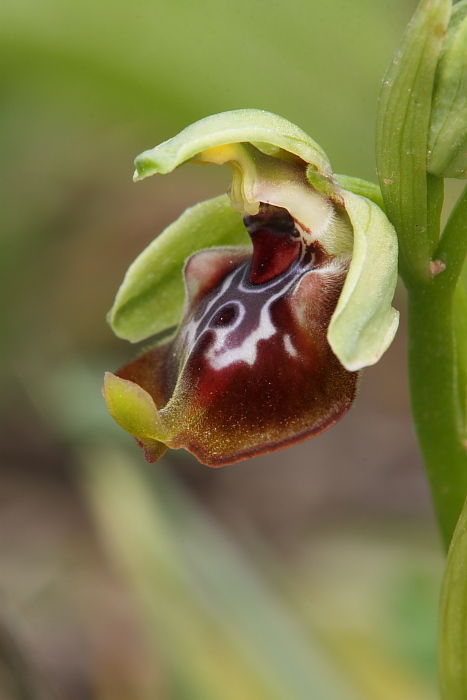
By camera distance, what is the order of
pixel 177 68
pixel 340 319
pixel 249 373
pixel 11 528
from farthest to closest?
pixel 11 528, pixel 177 68, pixel 249 373, pixel 340 319

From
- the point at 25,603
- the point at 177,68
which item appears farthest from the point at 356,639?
the point at 177,68

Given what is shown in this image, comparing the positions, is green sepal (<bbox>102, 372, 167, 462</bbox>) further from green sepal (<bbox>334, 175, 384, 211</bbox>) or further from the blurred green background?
the blurred green background

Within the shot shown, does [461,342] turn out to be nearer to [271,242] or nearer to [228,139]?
[271,242]

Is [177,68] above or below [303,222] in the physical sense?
above

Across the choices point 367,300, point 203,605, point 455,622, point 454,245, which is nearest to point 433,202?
point 454,245

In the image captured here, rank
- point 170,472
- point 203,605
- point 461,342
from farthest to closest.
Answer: point 170,472 → point 203,605 → point 461,342

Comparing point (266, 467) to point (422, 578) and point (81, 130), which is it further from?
point (81, 130)

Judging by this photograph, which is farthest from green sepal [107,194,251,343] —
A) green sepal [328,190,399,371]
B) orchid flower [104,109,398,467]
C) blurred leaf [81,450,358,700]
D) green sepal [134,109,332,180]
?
blurred leaf [81,450,358,700]
